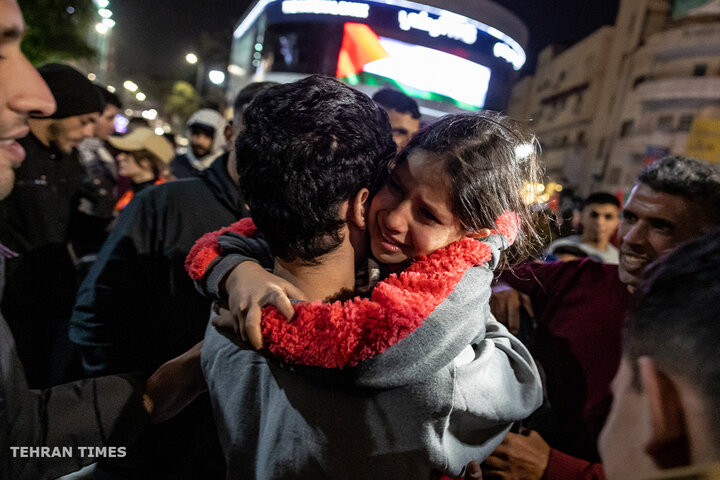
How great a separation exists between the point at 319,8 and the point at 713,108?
978 inches

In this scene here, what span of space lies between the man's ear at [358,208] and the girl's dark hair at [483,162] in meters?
0.22

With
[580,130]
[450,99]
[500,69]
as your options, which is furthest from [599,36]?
[450,99]

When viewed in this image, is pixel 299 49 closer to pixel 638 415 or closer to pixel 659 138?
pixel 638 415

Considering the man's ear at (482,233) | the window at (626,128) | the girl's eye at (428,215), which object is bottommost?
the man's ear at (482,233)

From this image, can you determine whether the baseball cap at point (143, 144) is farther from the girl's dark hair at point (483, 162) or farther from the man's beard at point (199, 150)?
the girl's dark hair at point (483, 162)

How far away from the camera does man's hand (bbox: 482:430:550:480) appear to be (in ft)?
4.92

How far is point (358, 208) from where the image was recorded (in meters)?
1.18

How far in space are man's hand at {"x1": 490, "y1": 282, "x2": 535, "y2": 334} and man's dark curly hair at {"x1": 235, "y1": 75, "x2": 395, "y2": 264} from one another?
39.5 inches

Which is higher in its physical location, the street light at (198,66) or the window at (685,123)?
the street light at (198,66)

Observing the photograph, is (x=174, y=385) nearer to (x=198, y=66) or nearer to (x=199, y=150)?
(x=199, y=150)

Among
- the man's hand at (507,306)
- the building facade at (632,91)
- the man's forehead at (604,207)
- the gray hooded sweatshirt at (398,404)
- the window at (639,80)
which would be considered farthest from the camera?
the window at (639,80)

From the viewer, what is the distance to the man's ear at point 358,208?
116 cm

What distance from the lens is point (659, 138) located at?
87.4 ft

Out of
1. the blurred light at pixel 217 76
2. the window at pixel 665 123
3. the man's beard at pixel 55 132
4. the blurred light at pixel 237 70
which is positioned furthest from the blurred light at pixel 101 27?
the window at pixel 665 123
